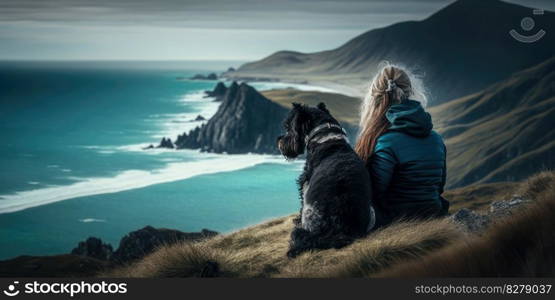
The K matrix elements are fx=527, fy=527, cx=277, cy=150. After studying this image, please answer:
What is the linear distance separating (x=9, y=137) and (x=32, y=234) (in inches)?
2348

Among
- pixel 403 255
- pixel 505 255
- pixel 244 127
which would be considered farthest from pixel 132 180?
pixel 505 255

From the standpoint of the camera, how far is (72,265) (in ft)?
62.1

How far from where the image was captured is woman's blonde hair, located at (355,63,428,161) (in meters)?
7.95

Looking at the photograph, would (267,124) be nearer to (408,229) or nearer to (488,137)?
(488,137)

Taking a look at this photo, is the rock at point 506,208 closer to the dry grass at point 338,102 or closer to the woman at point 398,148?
the woman at point 398,148

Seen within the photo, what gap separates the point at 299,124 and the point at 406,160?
168 centimetres

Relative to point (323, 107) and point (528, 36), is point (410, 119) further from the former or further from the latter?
point (528, 36)

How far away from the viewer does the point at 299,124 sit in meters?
7.96

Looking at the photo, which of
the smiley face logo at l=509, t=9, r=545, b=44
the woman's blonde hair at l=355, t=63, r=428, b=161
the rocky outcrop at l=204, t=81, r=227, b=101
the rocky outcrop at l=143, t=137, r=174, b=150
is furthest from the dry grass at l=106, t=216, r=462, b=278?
the rocky outcrop at l=204, t=81, r=227, b=101

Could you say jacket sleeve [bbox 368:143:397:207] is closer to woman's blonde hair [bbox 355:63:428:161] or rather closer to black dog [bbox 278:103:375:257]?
woman's blonde hair [bbox 355:63:428:161]

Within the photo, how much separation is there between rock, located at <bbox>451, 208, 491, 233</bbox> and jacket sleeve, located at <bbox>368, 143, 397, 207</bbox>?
1517 mm

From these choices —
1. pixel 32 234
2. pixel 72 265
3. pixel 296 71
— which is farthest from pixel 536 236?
pixel 296 71

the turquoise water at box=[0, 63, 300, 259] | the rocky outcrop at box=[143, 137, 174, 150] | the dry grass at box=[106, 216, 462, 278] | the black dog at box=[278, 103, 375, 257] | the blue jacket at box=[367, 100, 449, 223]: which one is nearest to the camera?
the black dog at box=[278, 103, 375, 257]

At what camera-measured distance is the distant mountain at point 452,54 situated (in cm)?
10710
